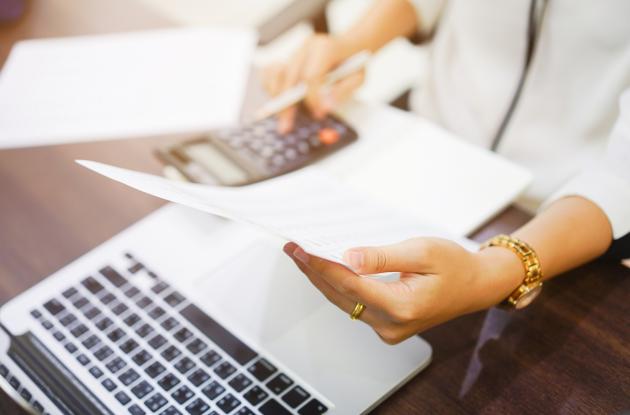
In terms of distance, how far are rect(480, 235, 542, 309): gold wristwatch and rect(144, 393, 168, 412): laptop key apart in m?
0.30

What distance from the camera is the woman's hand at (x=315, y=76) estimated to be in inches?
27.4

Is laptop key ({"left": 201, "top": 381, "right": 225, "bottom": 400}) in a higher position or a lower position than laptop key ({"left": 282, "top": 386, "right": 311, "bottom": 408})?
lower

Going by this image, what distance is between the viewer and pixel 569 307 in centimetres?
52

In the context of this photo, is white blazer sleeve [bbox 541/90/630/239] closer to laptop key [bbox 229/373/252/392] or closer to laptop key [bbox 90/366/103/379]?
laptop key [bbox 229/373/252/392]

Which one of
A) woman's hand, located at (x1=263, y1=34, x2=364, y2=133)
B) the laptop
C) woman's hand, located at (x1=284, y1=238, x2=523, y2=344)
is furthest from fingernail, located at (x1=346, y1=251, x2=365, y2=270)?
woman's hand, located at (x1=263, y1=34, x2=364, y2=133)

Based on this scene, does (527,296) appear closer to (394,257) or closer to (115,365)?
(394,257)

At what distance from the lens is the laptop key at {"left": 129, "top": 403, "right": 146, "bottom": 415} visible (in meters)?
0.44

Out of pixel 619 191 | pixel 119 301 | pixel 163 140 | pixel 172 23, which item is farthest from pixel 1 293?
pixel 619 191

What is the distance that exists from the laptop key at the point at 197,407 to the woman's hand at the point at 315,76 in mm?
360

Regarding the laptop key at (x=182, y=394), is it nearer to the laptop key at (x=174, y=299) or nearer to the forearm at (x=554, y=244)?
the laptop key at (x=174, y=299)

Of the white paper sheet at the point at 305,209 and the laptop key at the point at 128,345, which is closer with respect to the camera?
the white paper sheet at the point at 305,209

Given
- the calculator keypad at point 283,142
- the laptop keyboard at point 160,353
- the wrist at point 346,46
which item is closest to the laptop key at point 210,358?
the laptop keyboard at point 160,353

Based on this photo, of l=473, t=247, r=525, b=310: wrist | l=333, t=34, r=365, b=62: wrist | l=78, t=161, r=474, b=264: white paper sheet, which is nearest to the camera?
l=78, t=161, r=474, b=264: white paper sheet

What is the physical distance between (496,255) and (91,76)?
0.58m
